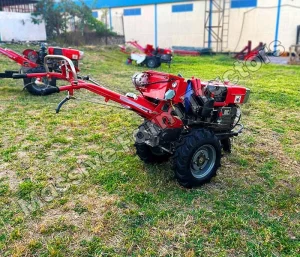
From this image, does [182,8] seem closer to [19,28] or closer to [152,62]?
[152,62]

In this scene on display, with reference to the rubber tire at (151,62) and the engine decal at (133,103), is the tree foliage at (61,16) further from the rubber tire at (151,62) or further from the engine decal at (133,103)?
the engine decal at (133,103)

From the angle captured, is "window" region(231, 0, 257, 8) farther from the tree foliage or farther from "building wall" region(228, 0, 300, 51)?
the tree foliage

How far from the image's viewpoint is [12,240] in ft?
8.10

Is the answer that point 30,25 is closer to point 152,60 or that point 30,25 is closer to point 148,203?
point 152,60

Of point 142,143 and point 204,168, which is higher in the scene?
point 142,143

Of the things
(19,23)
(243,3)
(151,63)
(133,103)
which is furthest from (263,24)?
(133,103)

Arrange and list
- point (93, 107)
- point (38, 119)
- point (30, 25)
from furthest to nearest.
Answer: point (30, 25)
point (93, 107)
point (38, 119)

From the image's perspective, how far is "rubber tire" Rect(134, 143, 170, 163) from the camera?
11.6 feet

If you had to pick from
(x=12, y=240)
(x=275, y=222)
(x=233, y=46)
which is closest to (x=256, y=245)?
(x=275, y=222)

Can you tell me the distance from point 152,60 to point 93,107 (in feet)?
23.2

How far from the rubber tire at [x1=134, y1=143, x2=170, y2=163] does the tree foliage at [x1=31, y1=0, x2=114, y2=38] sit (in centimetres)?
1426

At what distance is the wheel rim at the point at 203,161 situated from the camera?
3.22 metres

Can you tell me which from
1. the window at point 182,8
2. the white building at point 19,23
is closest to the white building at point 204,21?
the window at point 182,8

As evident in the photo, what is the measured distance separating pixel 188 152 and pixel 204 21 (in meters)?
18.8
